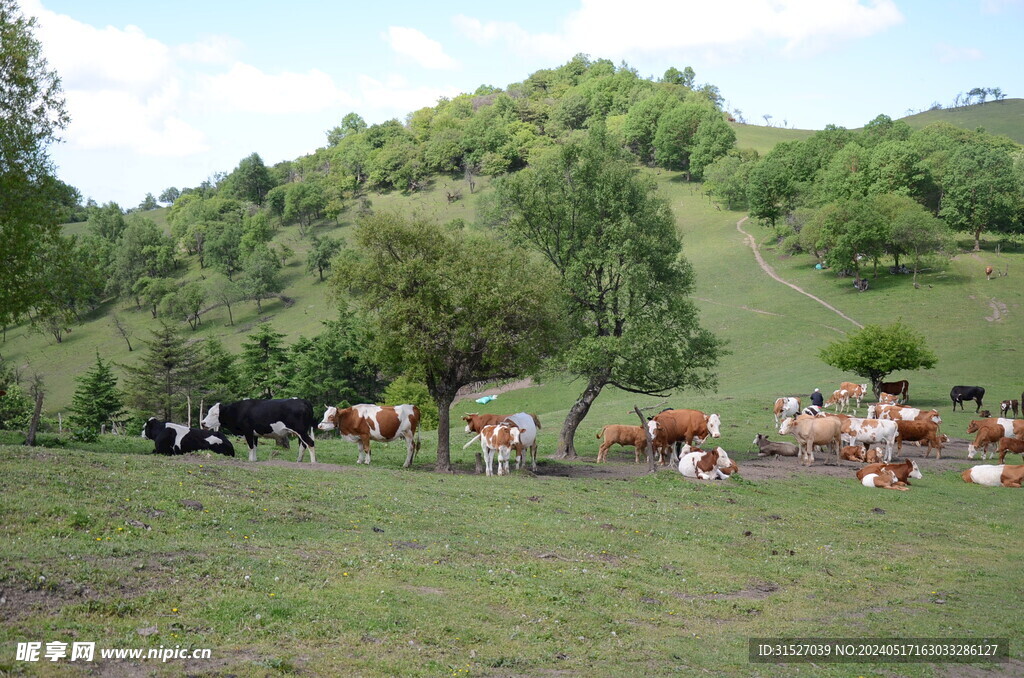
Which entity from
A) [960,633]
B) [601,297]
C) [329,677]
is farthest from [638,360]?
[329,677]

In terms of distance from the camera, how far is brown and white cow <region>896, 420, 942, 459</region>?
34.5 metres

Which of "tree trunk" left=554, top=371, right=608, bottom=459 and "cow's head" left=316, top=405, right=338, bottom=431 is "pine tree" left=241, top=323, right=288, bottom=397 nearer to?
"tree trunk" left=554, top=371, right=608, bottom=459

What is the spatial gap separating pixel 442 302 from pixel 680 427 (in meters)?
11.6

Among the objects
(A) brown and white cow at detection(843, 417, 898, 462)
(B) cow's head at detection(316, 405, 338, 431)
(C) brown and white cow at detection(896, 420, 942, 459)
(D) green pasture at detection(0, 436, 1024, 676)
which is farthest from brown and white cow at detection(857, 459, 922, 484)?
(B) cow's head at detection(316, 405, 338, 431)

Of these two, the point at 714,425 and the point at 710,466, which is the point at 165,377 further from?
the point at 710,466

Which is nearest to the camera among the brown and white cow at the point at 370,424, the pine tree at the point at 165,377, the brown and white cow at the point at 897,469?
the brown and white cow at the point at 370,424

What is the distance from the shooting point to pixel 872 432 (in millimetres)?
33844

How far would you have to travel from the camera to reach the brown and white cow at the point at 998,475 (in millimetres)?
29656

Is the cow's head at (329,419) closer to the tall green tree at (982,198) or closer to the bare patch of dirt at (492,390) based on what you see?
Result: the bare patch of dirt at (492,390)

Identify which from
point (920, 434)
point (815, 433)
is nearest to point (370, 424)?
point (815, 433)

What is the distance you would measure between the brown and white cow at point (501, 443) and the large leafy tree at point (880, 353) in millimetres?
31620

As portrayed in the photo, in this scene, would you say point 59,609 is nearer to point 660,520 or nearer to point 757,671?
point 757,671

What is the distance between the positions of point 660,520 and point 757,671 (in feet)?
31.6

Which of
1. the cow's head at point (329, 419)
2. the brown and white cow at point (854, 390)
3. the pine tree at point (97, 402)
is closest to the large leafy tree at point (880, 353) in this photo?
the brown and white cow at point (854, 390)
